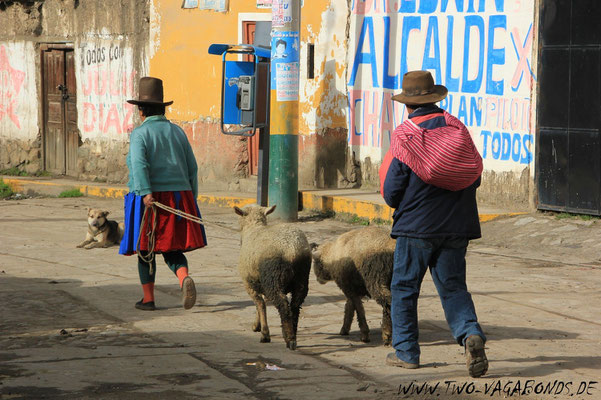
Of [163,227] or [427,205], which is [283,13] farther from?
[427,205]

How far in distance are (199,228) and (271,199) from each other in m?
5.14

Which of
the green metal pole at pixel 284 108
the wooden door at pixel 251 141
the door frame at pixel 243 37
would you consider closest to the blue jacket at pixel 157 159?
the green metal pole at pixel 284 108

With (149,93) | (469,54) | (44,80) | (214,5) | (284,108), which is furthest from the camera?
(44,80)

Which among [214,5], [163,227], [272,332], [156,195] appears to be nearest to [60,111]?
[214,5]

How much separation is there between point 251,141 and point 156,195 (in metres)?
7.70

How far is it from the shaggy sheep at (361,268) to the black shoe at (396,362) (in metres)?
0.50

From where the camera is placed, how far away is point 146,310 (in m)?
7.86

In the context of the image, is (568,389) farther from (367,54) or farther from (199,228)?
(367,54)

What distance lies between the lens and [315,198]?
1359cm

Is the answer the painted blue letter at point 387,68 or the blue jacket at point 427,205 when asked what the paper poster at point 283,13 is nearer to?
the painted blue letter at point 387,68

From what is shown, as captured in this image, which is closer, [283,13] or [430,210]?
[430,210]

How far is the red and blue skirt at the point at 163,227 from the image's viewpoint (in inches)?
303

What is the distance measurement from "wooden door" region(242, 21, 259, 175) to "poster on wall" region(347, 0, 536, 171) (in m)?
1.91

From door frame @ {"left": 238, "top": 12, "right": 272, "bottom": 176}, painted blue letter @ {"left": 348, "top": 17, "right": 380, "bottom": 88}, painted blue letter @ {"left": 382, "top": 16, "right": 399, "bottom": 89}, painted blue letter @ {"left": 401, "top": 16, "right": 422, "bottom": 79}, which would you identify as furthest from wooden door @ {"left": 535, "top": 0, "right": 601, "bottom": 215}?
door frame @ {"left": 238, "top": 12, "right": 272, "bottom": 176}
